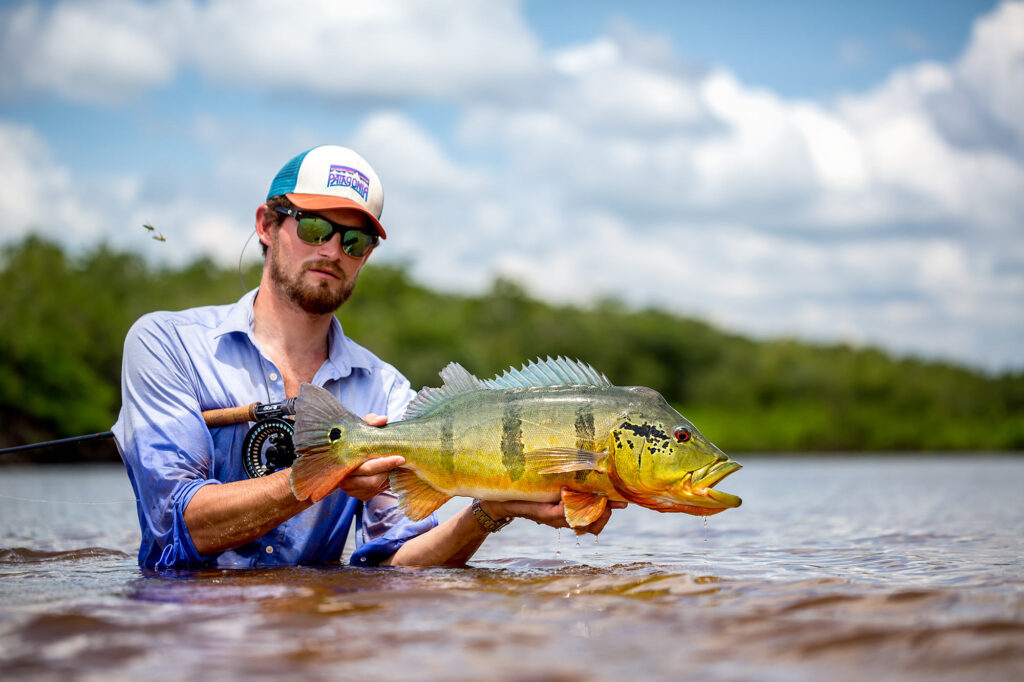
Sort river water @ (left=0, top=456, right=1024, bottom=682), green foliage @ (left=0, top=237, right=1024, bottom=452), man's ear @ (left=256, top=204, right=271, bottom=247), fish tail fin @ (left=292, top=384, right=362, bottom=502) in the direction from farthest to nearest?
green foliage @ (left=0, top=237, right=1024, bottom=452)
man's ear @ (left=256, top=204, right=271, bottom=247)
fish tail fin @ (left=292, top=384, right=362, bottom=502)
river water @ (left=0, top=456, right=1024, bottom=682)

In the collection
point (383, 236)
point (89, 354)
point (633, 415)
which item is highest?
point (89, 354)

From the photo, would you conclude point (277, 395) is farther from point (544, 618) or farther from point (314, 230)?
point (544, 618)

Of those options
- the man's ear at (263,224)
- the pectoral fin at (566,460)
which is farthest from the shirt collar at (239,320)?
the pectoral fin at (566,460)

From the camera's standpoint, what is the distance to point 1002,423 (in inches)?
2013

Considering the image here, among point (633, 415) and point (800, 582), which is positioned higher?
point (633, 415)

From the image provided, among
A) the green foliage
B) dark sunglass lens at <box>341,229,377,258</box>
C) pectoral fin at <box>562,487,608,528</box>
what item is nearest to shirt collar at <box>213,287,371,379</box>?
dark sunglass lens at <box>341,229,377,258</box>

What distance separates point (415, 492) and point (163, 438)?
125 cm

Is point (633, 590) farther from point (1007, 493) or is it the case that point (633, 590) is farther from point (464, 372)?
point (1007, 493)

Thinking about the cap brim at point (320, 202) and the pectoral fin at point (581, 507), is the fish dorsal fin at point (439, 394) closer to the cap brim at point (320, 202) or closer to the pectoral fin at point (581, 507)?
the pectoral fin at point (581, 507)

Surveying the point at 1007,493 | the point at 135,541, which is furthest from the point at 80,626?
the point at 1007,493

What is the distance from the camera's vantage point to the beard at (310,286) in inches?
204

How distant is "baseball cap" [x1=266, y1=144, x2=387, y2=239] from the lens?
5145mm

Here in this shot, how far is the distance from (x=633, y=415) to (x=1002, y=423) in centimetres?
5306

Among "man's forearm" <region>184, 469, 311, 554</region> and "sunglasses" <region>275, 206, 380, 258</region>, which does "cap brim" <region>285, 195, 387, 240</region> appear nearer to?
"sunglasses" <region>275, 206, 380, 258</region>
